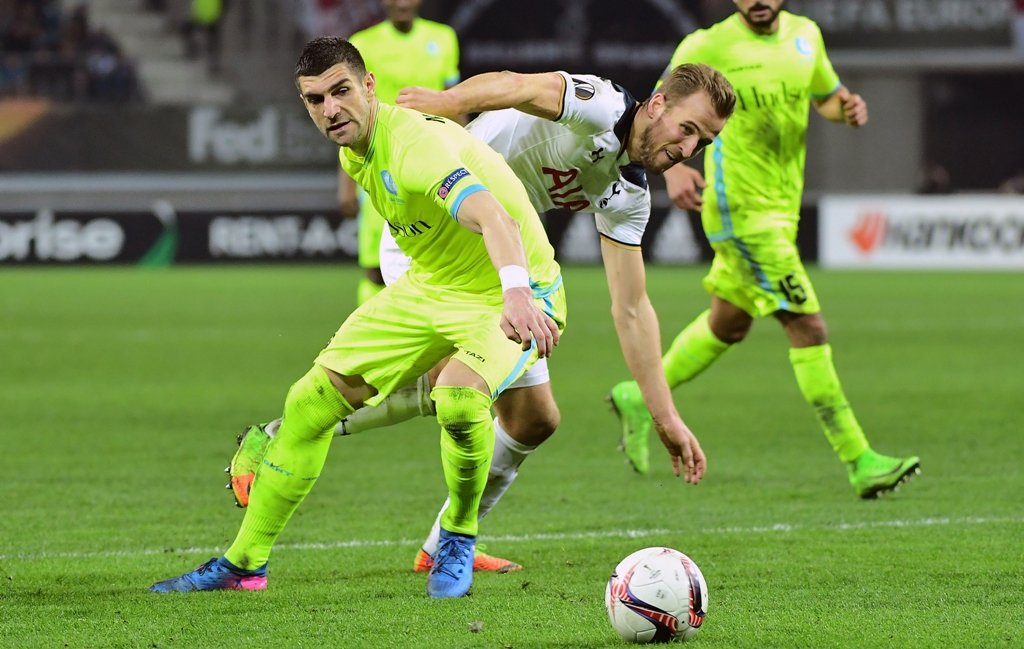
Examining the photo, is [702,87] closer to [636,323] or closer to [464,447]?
[636,323]

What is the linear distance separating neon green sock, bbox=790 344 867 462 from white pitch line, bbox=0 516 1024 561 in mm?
776

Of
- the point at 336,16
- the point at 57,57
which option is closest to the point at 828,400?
the point at 336,16

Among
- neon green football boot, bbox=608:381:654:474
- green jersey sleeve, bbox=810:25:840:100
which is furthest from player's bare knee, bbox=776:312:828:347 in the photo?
green jersey sleeve, bbox=810:25:840:100

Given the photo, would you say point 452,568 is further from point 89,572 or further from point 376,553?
point 89,572

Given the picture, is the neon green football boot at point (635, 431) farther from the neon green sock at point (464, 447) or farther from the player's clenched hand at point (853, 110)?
the neon green sock at point (464, 447)

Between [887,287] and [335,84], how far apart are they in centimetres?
1563

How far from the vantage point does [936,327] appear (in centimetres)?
1448

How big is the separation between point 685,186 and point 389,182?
257 centimetres

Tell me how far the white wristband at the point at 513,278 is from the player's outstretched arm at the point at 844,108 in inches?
141

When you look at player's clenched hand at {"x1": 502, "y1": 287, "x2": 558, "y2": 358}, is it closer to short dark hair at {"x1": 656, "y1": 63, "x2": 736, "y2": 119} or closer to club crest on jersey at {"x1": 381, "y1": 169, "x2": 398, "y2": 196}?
club crest on jersey at {"x1": 381, "y1": 169, "x2": 398, "y2": 196}

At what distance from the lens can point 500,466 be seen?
5270 millimetres

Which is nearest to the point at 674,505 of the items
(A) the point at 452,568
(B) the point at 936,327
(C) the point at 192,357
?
(A) the point at 452,568

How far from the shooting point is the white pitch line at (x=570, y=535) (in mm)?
5445

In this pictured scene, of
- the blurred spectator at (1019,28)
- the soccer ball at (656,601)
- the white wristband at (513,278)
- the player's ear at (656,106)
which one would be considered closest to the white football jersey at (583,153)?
the player's ear at (656,106)
